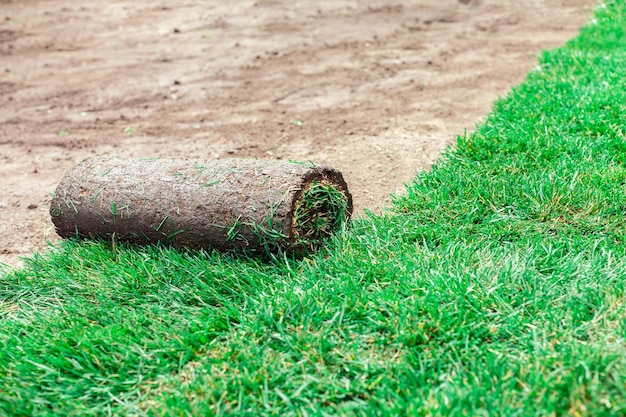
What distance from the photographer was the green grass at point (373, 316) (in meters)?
2.29

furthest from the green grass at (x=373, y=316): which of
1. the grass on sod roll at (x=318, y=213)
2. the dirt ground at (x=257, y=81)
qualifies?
the dirt ground at (x=257, y=81)

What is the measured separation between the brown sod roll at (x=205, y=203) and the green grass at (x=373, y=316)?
4.2 inches

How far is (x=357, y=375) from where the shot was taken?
7.88 ft

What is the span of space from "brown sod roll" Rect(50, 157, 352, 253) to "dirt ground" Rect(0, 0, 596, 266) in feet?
2.01

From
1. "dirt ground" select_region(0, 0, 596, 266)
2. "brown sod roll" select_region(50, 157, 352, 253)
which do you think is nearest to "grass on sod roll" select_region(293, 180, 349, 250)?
"brown sod roll" select_region(50, 157, 352, 253)

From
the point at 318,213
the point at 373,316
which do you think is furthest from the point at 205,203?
the point at 373,316

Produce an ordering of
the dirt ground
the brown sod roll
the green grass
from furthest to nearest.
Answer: the dirt ground < the brown sod roll < the green grass

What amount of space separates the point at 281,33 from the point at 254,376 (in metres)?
6.19

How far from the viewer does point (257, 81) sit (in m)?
6.45

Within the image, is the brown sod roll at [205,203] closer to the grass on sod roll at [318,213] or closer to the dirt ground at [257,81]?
the grass on sod roll at [318,213]

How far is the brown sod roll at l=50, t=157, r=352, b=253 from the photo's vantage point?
3137 mm

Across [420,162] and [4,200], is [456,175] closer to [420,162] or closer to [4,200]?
[420,162]

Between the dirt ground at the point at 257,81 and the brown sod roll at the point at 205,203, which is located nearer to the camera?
the brown sod roll at the point at 205,203

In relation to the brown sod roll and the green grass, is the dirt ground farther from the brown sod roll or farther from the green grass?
the green grass
